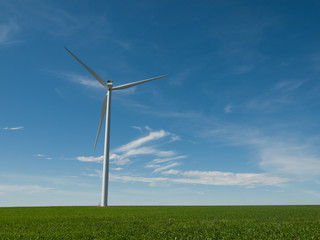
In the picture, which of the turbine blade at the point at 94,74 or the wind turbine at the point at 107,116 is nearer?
the wind turbine at the point at 107,116

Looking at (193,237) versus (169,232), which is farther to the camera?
(169,232)

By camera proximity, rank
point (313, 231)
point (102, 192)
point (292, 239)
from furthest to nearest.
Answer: point (102, 192) < point (313, 231) < point (292, 239)

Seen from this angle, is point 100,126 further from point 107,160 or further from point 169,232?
point 169,232

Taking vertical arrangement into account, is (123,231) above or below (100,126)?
below

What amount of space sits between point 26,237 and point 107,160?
36473 mm

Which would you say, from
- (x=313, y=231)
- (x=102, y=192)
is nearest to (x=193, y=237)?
(x=313, y=231)

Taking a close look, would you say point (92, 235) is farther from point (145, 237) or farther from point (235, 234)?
point (235, 234)

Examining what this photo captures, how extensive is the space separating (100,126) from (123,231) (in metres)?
43.7

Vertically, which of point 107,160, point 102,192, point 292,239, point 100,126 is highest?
point 100,126

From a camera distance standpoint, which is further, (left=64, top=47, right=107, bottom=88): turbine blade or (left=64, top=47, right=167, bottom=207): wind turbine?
(left=64, top=47, right=107, bottom=88): turbine blade

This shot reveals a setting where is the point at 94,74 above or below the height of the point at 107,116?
above

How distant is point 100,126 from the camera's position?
190ft

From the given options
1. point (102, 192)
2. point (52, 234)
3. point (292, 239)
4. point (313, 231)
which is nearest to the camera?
point (292, 239)

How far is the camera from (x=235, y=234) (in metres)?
14.9
